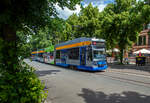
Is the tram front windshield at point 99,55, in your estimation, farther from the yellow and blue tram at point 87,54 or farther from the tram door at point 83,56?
the tram door at point 83,56

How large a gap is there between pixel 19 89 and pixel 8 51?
84 centimetres

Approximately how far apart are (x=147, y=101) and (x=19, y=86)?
13.9 feet

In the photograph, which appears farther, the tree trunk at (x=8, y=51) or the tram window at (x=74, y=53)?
the tram window at (x=74, y=53)

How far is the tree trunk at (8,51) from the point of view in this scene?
251 cm

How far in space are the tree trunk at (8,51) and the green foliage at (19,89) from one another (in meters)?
0.17

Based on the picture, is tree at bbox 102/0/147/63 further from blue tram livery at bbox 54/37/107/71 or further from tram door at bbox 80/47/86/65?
tram door at bbox 80/47/86/65

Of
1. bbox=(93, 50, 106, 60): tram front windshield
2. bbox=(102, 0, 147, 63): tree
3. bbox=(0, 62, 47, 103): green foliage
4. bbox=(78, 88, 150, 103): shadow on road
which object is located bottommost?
bbox=(78, 88, 150, 103): shadow on road

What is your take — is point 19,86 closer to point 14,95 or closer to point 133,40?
point 14,95

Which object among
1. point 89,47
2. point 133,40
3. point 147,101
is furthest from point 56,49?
point 147,101

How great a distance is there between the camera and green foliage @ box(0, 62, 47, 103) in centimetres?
234

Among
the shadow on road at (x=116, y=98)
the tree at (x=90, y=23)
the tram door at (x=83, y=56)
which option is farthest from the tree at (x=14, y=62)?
the tree at (x=90, y=23)

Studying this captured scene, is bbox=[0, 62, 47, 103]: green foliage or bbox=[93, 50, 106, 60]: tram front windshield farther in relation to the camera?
bbox=[93, 50, 106, 60]: tram front windshield

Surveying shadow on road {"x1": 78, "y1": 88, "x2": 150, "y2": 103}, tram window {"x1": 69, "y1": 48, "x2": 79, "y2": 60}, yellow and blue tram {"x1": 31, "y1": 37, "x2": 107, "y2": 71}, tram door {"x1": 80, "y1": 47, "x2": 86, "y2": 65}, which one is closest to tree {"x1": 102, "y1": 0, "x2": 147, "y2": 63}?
yellow and blue tram {"x1": 31, "y1": 37, "x2": 107, "y2": 71}

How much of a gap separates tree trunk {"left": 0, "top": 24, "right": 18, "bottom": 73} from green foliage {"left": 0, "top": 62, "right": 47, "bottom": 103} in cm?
17
